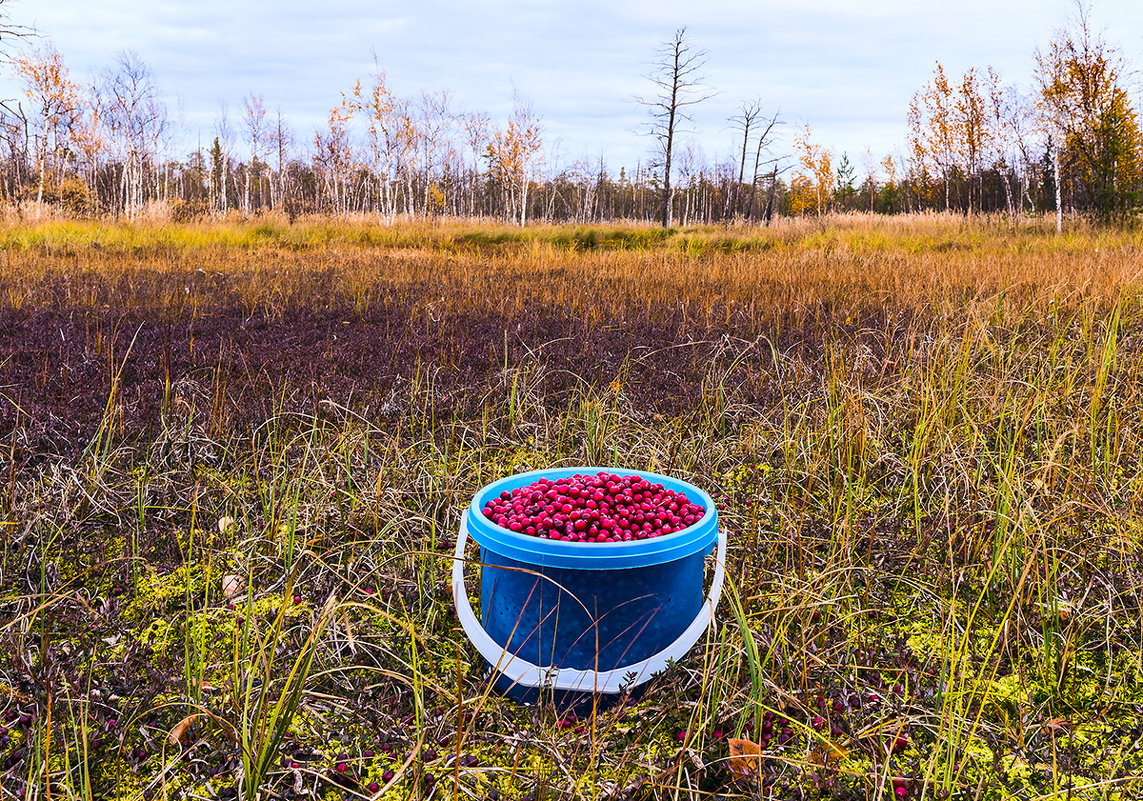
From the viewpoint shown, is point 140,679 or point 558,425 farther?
point 558,425

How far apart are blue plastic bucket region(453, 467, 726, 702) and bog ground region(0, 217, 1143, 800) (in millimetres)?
101

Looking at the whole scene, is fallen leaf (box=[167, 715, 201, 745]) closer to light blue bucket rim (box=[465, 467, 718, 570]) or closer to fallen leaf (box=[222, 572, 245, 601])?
fallen leaf (box=[222, 572, 245, 601])

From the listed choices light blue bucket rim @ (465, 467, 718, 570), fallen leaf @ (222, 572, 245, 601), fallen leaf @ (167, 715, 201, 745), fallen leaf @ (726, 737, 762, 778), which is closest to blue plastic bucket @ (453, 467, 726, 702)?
light blue bucket rim @ (465, 467, 718, 570)

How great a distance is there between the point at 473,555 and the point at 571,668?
2.08 ft

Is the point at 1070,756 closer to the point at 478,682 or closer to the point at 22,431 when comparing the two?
the point at 478,682

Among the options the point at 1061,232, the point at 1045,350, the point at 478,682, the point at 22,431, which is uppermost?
the point at 1061,232

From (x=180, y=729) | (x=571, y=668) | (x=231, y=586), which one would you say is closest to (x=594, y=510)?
(x=571, y=668)

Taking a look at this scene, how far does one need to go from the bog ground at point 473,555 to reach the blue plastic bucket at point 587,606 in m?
0.10

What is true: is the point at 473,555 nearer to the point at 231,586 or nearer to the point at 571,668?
the point at 571,668

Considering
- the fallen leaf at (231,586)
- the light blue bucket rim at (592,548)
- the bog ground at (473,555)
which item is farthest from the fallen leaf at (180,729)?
the light blue bucket rim at (592,548)

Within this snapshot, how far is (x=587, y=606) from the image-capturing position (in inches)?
66.8

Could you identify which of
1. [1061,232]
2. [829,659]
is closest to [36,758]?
[829,659]

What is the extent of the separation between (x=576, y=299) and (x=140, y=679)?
223 inches

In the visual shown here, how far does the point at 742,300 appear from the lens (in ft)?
23.5
